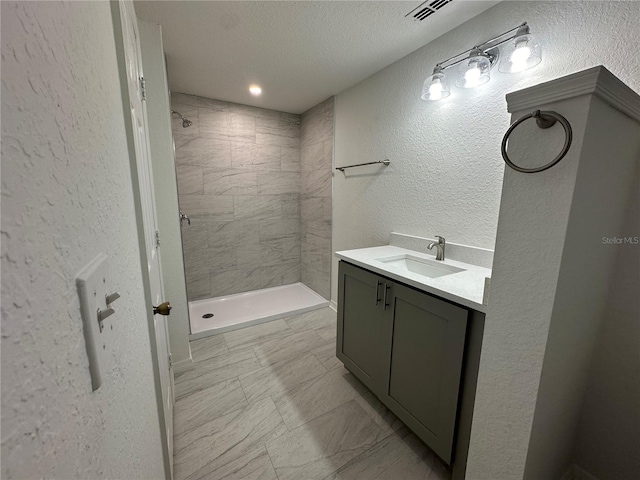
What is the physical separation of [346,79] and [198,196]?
1891 mm

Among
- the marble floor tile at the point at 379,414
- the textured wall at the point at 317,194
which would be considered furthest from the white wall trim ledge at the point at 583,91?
the textured wall at the point at 317,194

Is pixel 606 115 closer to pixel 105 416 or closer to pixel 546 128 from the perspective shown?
pixel 546 128

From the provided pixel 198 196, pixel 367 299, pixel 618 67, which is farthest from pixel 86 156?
pixel 198 196

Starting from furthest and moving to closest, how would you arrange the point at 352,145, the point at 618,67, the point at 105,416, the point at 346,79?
the point at 352,145
the point at 346,79
the point at 618,67
the point at 105,416

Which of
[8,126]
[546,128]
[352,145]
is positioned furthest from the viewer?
[352,145]

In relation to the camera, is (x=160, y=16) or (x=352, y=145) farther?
(x=352, y=145)

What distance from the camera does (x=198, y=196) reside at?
9.28 feet

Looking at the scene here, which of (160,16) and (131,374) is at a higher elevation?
Result: (160,16)

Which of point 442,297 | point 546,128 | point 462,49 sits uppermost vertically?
point 462,49

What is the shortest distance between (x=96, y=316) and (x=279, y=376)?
1762mm

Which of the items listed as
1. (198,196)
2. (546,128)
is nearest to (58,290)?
(546,128)

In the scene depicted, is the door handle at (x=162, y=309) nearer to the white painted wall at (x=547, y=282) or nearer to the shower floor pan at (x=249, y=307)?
the white painted wall at (x=547, y=282)

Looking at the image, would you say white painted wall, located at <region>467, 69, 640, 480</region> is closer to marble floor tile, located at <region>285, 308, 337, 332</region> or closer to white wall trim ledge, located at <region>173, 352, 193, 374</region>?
marble floor tile, located at <region>285, 308, 337, 332</region>

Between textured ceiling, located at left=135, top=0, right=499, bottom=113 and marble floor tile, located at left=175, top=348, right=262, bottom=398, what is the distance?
2.28 metres
